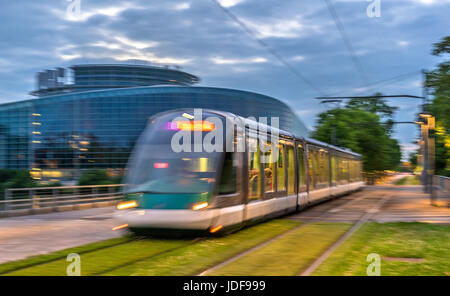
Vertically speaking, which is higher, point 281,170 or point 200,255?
point 281,170

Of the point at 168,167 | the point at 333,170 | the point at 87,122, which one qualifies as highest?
the point at 87,122

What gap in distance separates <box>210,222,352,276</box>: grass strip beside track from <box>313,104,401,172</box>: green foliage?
4747 centimetres

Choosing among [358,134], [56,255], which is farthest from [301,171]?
[358,134]

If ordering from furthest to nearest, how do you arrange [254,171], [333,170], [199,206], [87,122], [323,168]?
[87,122] < [333,170] < [323,168] < [254,171] < [199,206]

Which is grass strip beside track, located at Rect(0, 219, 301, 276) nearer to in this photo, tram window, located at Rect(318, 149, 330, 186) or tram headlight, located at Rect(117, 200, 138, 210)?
tram headlight, located at Rect(117, 200, 138, 210)

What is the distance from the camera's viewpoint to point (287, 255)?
28.6ft

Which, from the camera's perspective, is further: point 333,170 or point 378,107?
point 378,107

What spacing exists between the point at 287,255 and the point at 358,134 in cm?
5608

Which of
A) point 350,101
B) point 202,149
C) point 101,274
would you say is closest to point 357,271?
point 101,274

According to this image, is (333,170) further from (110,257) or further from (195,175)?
(110,257)

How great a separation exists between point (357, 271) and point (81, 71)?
10292cm

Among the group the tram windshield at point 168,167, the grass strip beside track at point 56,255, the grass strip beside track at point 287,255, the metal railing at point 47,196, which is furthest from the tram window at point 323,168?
the grass strip beside track at point 56,255

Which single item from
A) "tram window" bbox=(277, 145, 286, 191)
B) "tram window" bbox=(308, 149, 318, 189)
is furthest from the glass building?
"tram window" bbox=(277, 145, 286, 191)

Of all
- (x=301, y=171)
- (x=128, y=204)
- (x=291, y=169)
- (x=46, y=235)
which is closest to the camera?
(x=128, y=204)
